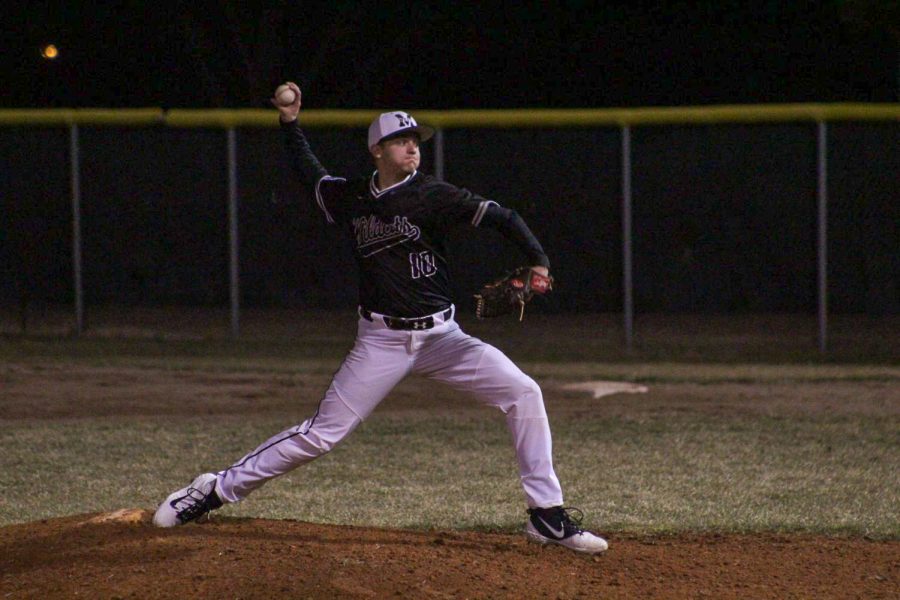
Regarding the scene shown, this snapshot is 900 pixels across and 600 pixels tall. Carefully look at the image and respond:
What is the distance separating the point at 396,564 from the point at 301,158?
6.10ft

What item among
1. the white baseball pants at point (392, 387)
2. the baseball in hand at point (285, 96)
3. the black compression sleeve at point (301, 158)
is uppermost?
the baseball in hand at point (285, 96)

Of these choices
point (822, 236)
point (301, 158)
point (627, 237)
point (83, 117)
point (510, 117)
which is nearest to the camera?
point (301, 158)

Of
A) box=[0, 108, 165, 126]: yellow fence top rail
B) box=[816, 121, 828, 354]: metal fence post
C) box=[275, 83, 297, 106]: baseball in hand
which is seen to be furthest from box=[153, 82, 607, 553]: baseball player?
box=[0, 108, 165, 126]: yellow fence top rail

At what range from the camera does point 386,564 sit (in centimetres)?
474

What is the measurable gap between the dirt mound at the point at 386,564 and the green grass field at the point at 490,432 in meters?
0.66

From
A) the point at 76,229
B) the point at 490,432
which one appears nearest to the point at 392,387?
the point at 490,432

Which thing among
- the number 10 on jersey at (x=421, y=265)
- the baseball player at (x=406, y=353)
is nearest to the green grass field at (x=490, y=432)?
the baseball player at (x=406, y=353)

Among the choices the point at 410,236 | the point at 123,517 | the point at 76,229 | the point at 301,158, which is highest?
the point at 301,158

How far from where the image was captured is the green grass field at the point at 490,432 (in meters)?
6.48

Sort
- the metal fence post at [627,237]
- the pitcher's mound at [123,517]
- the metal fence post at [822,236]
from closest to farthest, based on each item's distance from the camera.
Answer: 1. the pitcher's mound at [123,517]
2. the metal fence post at [822,236]
3. the metal fence post at [627,237]

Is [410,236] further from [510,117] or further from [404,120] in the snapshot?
[510,117]

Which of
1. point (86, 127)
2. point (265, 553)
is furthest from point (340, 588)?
point (86, 127)

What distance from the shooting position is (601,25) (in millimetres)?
21281

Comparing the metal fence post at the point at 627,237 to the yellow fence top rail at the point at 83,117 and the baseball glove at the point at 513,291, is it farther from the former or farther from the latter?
the baseball glove at the point at 513,291
